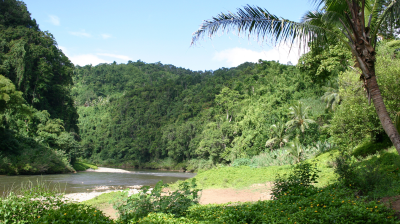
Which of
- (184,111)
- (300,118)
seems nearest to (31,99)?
(300,118)

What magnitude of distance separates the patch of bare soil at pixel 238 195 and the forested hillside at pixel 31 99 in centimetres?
2130

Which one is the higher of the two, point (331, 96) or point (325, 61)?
point (325, 61)

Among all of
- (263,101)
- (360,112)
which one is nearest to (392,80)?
(360,112)

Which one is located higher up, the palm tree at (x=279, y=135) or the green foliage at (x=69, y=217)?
the palm tree at (x=279, y=135)

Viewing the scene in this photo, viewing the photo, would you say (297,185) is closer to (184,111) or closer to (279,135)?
(279,135)

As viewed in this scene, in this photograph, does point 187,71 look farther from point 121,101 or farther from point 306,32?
point 306,32

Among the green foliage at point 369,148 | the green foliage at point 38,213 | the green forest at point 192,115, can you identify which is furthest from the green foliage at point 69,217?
the green foliage at point 369,148

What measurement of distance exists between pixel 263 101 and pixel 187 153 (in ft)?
88.0

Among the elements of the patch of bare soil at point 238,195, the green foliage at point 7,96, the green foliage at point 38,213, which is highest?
the green foliage at point 7,96

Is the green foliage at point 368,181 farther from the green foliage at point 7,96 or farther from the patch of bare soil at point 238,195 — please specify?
the green foliage at point 7,96

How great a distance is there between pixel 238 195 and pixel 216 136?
3807cm

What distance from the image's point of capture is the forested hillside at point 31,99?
29719mm

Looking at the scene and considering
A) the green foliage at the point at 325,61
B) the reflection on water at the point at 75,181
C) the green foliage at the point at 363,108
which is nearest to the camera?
the green foliage at the point at 363,108

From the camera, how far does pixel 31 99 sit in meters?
40.9
